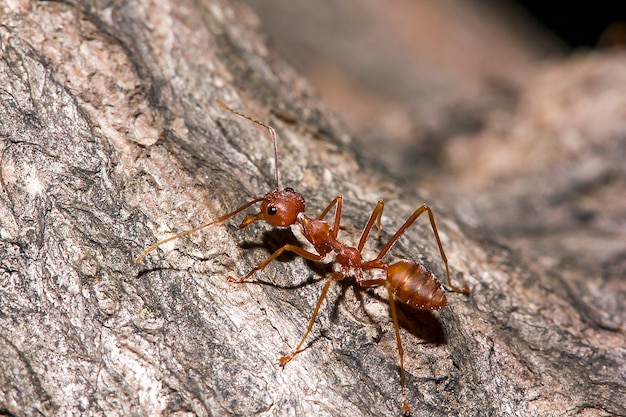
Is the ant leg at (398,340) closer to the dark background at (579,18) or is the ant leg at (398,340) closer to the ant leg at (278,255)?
the ant leg at (278,255)

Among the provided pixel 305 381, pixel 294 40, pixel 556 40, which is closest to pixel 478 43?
pixel 556 40

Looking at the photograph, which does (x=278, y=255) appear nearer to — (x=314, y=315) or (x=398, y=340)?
(x=314, y=315)

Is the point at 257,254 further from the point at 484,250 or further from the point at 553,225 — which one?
the point at 553,225

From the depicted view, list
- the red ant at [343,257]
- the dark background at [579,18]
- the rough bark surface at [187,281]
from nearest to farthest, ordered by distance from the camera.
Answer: the rough bark surface at [187,281], the red ant at [343,257], the dark background at [579,18]

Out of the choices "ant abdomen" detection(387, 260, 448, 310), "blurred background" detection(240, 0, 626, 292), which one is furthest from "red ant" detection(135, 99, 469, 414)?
"blurred background" detection(240, 0, 626, 292)

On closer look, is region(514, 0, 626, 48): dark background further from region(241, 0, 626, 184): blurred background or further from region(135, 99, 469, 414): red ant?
region(135, 99, 469, 414): red ant

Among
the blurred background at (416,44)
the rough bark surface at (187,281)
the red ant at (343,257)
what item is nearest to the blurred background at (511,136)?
the blurred background at (416,44)
